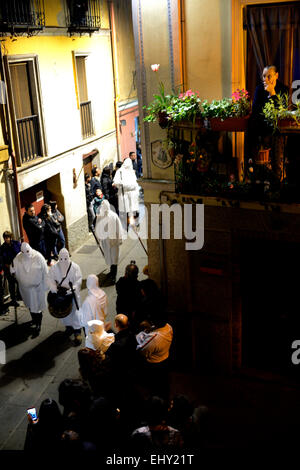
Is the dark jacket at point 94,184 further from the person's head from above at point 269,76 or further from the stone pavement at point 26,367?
the person's head from above at point 269,76

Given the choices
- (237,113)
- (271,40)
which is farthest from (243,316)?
(271,40)

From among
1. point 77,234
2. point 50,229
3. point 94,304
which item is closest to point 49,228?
point 50,229

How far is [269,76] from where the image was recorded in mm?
7488

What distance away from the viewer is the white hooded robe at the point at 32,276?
418 inches

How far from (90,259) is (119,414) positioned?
764 centimetres

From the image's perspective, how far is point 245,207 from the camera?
812 cm

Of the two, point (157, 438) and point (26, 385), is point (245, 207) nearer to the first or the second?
point (157, 438)

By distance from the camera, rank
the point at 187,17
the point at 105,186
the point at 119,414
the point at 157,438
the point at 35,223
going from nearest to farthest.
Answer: the point at 157,438 < the point at 119,414 < the point at 187,17 < the point at 35,223 < the point at 105,186

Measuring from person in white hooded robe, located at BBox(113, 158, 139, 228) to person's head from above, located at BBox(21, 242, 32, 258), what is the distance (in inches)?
226

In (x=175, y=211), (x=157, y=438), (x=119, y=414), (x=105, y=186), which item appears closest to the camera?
(x=157, y=438)

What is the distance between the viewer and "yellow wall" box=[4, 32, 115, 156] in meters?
13.5

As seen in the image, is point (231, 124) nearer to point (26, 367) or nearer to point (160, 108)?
point (160, 108)

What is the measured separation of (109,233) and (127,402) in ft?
19.8

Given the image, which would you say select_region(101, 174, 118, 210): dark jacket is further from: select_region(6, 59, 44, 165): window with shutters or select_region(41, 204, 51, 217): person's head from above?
select_region(41, 204, 51, 217): person's head from above
